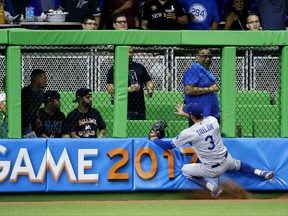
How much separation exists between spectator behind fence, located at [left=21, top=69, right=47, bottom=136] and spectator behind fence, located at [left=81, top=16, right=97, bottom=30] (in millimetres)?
4303

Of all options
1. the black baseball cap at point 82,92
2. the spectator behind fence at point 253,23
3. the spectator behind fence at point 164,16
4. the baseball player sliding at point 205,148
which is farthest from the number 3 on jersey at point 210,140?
the spectator behind fence at point 164,16

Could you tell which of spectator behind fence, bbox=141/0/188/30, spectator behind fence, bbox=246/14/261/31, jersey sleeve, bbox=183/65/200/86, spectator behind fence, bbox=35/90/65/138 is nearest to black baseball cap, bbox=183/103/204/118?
jersey sleeve, bbox=183/65/200/86

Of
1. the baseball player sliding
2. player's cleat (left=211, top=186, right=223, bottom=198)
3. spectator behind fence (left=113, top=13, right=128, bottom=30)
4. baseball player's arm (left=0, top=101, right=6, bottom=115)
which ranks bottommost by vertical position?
player's cleat (left=211, top=186, right=223, bottom=198)

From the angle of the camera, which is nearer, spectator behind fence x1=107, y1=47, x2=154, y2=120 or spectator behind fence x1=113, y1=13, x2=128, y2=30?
spectator behind fence x1=107, y1=47, x2=154, y2=120

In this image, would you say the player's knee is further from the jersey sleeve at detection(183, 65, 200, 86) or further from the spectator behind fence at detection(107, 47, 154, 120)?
the jersey sleeve at detection(183, 65, 200, 86)

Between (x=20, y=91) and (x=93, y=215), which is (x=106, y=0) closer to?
(x=20, y=91)

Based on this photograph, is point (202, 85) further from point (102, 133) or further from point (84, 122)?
point (84, 122)

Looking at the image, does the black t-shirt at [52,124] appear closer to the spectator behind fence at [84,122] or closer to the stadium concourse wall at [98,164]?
the spectator behind fence at [84,122]

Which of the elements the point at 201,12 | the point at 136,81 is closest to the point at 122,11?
the point at 201,12

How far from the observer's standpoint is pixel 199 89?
14.3 metres

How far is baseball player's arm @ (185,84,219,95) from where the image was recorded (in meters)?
14.3

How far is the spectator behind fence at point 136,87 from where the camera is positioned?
1430cm

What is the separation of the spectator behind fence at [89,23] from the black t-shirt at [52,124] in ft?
14.0

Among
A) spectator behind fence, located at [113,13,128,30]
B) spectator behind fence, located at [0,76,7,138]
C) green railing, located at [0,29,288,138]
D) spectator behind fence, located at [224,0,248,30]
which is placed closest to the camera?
green railing, located at [0,29,288,138]
